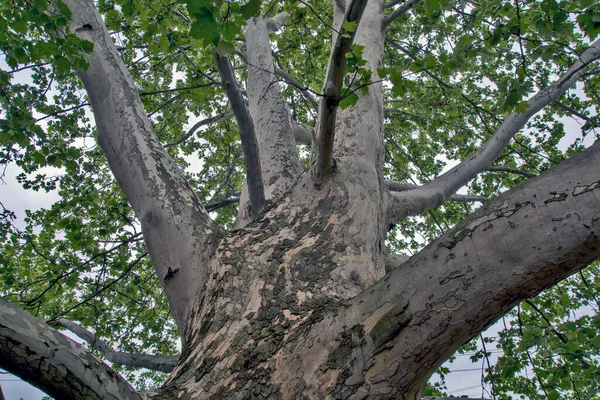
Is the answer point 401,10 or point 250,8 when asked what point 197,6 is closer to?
point 250,8

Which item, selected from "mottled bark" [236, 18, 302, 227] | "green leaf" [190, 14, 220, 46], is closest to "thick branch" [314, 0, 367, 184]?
"green leaf" [190, 14, 220, 46]

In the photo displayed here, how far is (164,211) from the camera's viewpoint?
213 centimetres

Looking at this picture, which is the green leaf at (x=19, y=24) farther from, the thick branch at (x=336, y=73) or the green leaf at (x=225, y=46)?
the thick branch at (x=336, y=73)

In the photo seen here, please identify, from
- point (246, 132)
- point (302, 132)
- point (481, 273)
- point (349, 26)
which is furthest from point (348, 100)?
point (302, 132)

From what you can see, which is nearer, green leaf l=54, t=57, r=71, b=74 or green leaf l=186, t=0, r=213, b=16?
green leaf l=186, t=0, r=213, b=16

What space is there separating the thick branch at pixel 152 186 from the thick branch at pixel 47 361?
0.83 m

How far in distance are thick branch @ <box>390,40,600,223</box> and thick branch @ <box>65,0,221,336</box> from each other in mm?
1514

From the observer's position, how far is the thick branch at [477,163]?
303 centimetres

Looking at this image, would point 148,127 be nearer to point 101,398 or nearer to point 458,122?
point 101,398

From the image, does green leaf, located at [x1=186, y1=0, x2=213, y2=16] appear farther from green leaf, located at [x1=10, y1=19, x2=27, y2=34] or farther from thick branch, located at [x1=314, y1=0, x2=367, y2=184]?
green leaf, located at [x1=10, y1=19, x2=27, y2=34]

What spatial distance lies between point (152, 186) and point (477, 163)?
2.63 meters

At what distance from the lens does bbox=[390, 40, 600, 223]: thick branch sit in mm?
3027

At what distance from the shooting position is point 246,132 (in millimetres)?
2309

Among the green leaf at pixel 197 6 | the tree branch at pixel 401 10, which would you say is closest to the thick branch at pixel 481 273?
the green leaf at pixel 197 6
